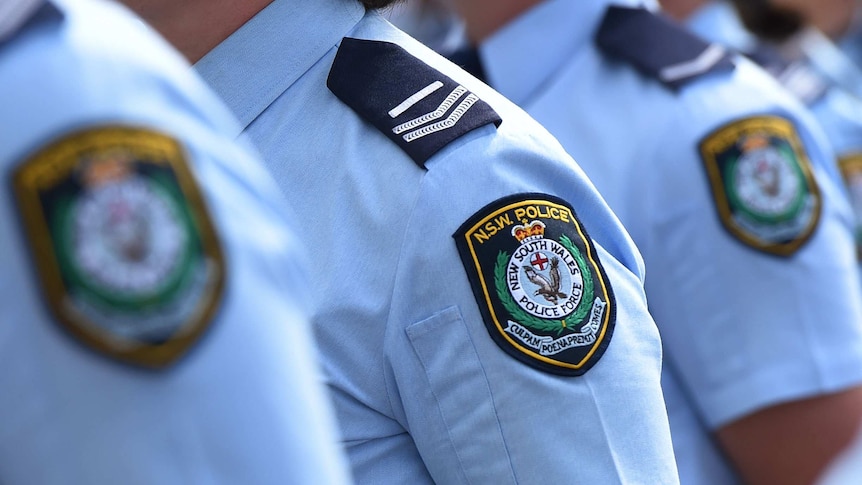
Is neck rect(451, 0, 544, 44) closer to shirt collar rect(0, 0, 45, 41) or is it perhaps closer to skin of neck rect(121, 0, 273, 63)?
Answer: skin of neck rect(121, 0, 273, 63)

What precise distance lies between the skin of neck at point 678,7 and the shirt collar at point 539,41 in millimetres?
620

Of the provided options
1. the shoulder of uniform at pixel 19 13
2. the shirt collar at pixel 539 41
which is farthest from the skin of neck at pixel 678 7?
the shoulder of uniform at pixel 19 13

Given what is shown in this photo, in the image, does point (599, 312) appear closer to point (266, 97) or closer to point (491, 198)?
point (491, 198)

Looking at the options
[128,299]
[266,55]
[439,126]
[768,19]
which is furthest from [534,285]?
[768,19]

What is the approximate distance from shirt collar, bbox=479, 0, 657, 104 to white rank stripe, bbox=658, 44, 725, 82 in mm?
182

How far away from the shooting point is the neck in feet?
6.28

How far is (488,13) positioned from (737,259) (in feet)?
2.03

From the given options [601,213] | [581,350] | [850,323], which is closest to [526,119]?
[601,213]

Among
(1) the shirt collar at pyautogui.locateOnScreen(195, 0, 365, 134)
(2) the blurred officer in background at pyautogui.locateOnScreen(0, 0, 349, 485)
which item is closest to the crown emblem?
(1) the shirt collar at pyautogui.locateOnScreen(195, 0, 365, 134)

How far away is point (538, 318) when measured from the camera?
3.31ft

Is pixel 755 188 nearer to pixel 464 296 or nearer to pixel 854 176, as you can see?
pixel 464 296

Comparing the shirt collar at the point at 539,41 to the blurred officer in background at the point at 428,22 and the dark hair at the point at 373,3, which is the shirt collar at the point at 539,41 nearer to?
the dark hair at the point at 373,3

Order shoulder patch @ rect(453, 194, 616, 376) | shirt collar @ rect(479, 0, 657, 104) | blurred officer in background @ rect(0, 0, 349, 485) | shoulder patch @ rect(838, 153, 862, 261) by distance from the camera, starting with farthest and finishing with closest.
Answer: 1. shoulder patch @ rect(838, 153, 862, 261)
2. shirt collar @ rect(479, 0, 657, 104)
3. shoulder patch @ rect(453, 194, 616, 376)
4. blurred officer in background @ rect(0, 0, 349, 485)

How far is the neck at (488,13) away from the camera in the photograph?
191cm
